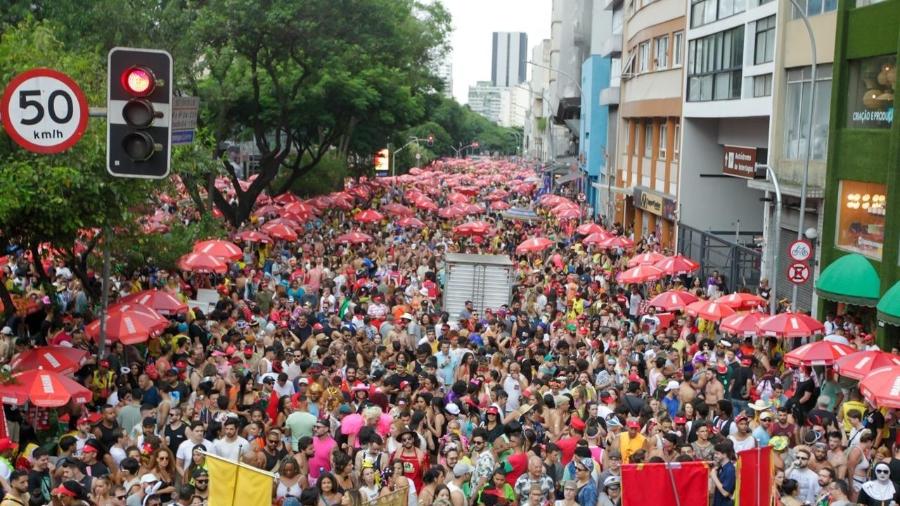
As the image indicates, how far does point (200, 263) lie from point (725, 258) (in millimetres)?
17047

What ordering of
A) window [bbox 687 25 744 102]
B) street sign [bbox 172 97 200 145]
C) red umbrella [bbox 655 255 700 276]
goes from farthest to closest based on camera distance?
window [bbox 687 25 744 102] < red umbrella [bbox 655 255 700 276] < street sign [bbox 172 97 200 145]

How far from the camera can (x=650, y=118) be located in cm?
4706

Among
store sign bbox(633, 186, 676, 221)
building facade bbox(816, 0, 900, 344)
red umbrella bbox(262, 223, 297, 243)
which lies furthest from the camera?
store sign bbox(633, 186, 676, 221)

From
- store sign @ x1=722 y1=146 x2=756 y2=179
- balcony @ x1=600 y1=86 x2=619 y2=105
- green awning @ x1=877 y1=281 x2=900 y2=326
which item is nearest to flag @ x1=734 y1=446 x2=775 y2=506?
green awning @ x1=877 y1=281 x2=900 y2=326

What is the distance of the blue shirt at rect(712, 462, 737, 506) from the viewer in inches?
457

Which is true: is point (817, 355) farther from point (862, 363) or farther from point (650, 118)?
point (650, 118)

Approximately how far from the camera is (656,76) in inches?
1748

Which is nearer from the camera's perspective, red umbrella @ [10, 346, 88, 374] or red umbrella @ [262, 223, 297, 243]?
red umbrella @ [10, 346, 88, 374]

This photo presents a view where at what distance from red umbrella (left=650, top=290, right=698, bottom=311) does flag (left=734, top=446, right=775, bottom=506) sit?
11.2 m

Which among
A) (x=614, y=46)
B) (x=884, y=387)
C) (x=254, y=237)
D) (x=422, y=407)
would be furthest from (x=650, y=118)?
(x=422, y=407)

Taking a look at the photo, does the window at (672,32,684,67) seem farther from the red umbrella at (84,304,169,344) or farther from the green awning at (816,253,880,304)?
the red umbrella at (84,304,169,344)

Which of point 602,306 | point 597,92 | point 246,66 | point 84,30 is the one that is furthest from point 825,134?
point 597,92

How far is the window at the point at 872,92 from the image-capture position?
22984mm

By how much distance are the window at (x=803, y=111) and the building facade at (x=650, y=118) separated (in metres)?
10.1
